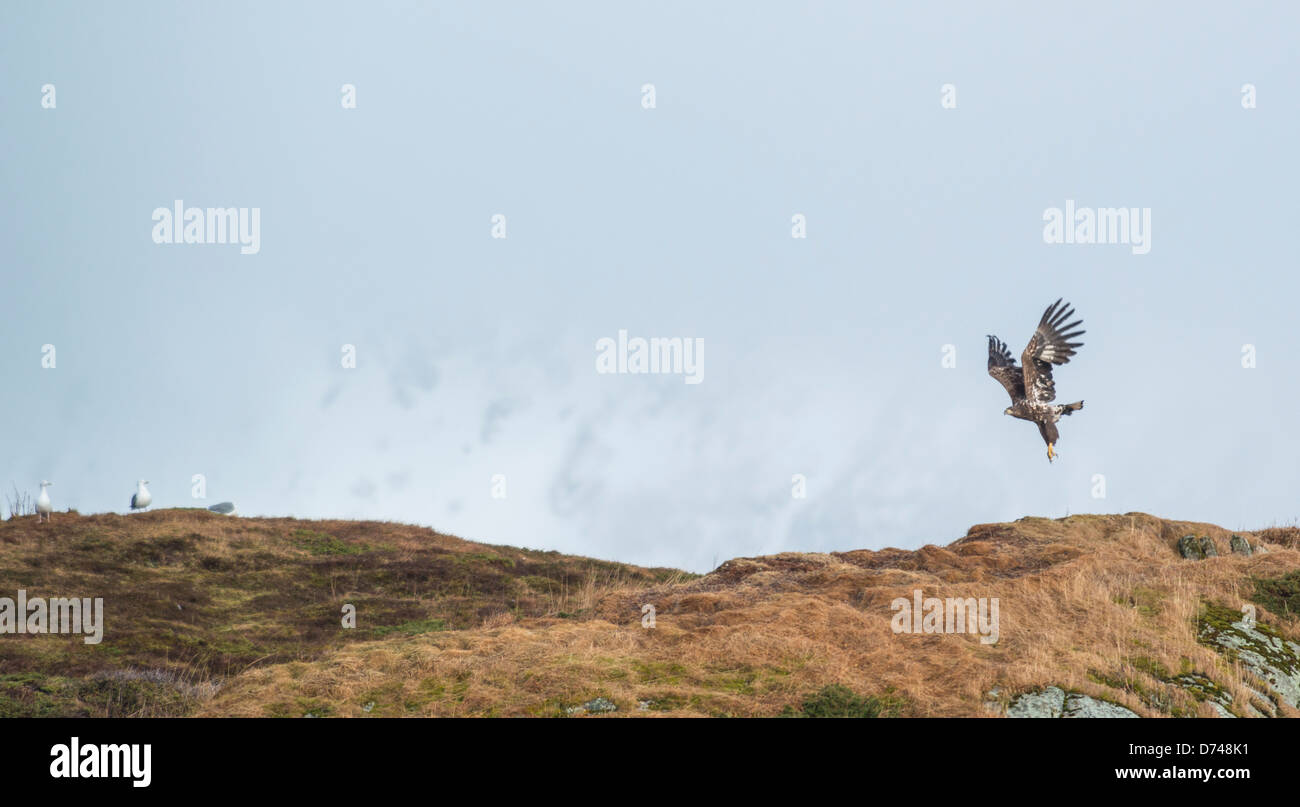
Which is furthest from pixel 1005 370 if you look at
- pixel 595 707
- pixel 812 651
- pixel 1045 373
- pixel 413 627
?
pixel 413 627

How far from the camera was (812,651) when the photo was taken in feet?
55.3

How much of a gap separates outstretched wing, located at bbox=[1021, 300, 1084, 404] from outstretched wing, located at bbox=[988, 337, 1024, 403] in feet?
1.26

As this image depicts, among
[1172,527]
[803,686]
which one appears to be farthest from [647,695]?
[1172,527]

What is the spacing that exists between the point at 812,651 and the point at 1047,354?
1038cm

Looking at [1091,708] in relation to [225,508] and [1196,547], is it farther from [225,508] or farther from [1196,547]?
[225,508]

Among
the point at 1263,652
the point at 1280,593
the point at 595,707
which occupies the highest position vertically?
the point at 1280,593

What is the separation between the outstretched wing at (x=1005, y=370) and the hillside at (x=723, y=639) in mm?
4050

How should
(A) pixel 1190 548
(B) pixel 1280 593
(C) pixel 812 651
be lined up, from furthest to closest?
1. (A) pixel 1190 548
2. (B) pixel 1280 593
3. (C) pixel 812 651

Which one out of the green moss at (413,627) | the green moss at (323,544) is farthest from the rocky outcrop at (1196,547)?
the green moss at (323,544)

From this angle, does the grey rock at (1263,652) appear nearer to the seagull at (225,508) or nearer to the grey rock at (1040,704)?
the grey rock at (1040,704)

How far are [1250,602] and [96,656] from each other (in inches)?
992

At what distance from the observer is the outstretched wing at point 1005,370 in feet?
76.9

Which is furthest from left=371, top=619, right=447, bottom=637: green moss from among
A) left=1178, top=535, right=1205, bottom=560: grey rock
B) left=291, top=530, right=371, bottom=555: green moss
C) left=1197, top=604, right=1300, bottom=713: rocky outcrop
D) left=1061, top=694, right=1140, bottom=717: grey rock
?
left=1178, top=535, right=1205, bottom=560: grey rock

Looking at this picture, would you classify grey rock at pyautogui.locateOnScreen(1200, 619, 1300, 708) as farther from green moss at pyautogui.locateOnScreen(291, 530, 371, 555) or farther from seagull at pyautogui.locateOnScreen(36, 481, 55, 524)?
seagull at pyautogui.locateOnScreen(36, 481, 55, 524)
